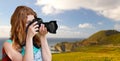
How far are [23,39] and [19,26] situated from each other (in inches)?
3.5

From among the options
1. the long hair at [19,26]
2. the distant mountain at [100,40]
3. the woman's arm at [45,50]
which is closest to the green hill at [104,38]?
the distant mountain at [100,40]

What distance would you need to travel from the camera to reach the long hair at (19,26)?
89.4 inches

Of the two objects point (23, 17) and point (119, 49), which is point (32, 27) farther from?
point (119, 49)

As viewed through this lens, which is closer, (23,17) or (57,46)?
(23,17)

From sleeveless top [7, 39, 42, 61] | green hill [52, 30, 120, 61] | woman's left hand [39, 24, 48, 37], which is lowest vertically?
green hill [52, 30, 120, 61]

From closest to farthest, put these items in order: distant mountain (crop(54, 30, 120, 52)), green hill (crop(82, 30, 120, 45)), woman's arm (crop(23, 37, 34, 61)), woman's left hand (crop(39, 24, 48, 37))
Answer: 1. woman's arm (crop(23, 37, 34, 61))
2. woman's left hand (crop(39, 24, 48, 37))
3. distant mountain (crop(54, 30, 120, 52))
4. green hill (crop(82, 30, 120, 45))

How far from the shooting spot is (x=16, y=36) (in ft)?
7.50

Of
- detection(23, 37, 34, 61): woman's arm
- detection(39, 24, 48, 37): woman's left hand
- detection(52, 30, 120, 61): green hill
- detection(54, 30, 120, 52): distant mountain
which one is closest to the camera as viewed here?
detection(23, 37, 34, 61): woman's arm

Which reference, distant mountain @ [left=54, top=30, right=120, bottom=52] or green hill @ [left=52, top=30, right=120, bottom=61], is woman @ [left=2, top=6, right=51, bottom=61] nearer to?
green hill @ [left=52, top=30, right=120, bottom=61]

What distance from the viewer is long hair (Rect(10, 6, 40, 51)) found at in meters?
2.27

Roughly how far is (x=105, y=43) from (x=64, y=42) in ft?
5.27

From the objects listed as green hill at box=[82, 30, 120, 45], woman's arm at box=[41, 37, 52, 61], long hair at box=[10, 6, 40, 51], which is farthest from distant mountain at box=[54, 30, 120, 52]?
long hair at box=[10, 6, 40, 51]

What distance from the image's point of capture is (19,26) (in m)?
2.28

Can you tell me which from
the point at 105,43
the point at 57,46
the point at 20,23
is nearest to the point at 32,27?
the point at 20,23
